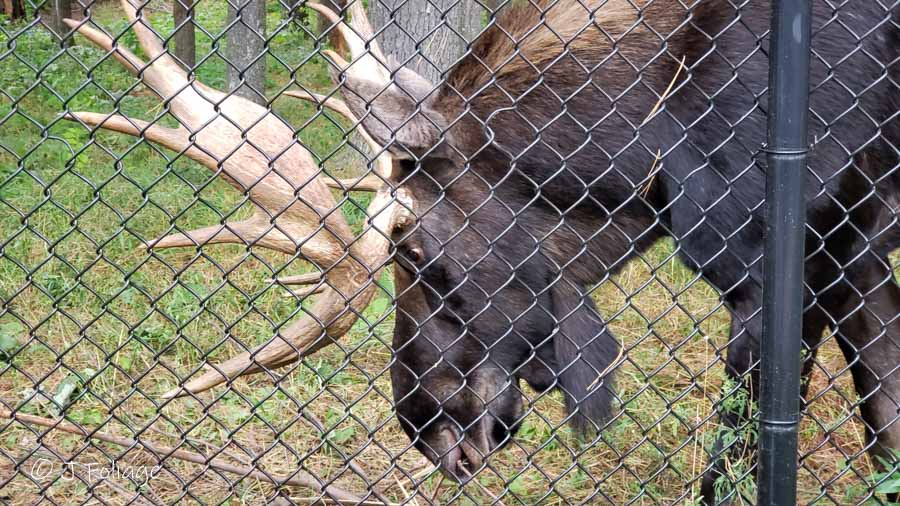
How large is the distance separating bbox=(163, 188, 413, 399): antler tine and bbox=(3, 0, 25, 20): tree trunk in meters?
15.2

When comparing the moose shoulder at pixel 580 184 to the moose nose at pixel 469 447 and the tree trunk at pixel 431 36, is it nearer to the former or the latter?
the moose nose at pixel 469 447

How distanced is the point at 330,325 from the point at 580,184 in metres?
1.20

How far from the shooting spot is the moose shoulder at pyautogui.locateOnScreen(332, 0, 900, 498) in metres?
3.78

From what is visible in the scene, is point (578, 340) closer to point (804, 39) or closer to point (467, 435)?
point (467, 435)

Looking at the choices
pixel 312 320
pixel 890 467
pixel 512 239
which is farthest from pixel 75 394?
pixel 890 467

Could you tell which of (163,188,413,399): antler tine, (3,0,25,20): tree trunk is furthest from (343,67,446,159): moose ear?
(3,0,25,20): tree trunk

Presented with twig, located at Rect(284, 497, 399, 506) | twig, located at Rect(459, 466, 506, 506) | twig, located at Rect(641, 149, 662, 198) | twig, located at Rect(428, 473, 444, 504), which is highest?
twig, located at Rect(641, 149, 662, 198)

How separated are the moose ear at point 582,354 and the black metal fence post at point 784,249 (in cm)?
141

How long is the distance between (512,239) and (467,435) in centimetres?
81

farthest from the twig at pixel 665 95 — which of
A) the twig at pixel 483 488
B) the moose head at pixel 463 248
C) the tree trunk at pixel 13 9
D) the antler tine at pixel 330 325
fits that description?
the tree trunk at pixel 13 9

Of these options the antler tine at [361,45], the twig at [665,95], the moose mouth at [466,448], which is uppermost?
the twig at [665,95]

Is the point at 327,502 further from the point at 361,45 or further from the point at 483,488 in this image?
the point at 361,45

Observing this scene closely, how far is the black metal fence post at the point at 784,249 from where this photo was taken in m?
2.65

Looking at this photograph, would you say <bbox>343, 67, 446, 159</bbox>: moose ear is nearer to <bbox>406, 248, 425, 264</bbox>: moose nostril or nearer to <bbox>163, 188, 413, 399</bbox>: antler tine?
<bbox>163, 188, 413, 399</bbox>: antler tine
